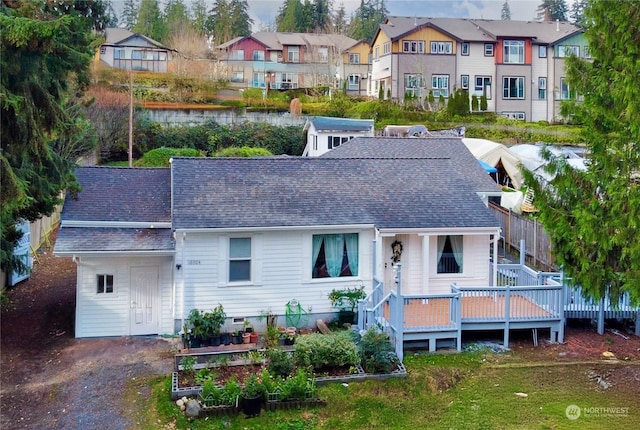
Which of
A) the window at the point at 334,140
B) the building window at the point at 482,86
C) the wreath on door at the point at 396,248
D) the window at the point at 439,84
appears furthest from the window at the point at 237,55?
the wreath on door at the point at 396,248

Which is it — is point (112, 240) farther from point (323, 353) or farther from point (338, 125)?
point (338, 125)

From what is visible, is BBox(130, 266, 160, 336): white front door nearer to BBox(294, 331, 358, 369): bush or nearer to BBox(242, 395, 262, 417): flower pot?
BBox(294, 331, 358, 369): bush

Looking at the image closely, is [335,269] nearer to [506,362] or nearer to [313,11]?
[506,362]

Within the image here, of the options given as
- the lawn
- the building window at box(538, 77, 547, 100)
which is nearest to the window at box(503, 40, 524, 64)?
the building window at box(538, 77, 547, 100)

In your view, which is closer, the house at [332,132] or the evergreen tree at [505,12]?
the house at [332,132]

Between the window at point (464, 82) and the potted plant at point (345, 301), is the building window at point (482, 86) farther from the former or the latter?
the potted plant at point (345, 301)

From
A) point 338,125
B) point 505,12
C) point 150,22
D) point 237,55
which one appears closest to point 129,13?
point 150,22
